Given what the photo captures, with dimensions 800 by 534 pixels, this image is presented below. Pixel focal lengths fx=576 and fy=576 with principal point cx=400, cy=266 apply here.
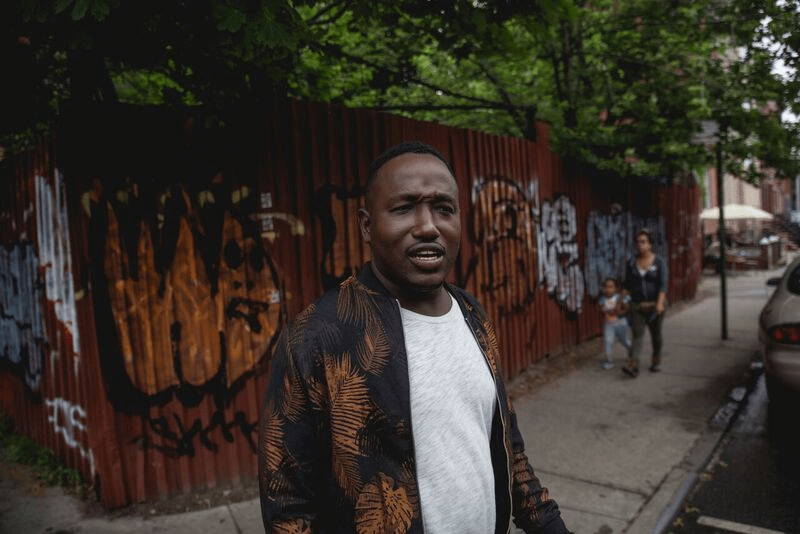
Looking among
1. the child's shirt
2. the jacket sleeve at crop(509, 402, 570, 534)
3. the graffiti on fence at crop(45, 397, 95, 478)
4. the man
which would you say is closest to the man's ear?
the man

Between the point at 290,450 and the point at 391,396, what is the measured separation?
284 mm

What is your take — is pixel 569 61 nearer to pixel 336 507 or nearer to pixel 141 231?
pixel 141 231

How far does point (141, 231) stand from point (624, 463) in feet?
13.7

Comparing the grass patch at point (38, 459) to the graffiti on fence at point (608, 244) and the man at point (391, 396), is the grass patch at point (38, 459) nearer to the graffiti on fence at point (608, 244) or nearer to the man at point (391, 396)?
the man at point (391, 396)

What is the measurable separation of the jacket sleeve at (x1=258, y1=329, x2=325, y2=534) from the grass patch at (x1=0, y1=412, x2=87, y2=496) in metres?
3.55

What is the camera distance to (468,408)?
1.63m

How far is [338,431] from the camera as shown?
4.79 feet

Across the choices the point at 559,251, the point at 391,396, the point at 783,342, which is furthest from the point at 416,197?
the point at 559,251

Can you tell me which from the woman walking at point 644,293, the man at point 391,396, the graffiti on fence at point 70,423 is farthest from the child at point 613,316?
the man at point 391,396

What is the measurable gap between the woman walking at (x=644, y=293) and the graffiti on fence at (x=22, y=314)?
6474 millimetres

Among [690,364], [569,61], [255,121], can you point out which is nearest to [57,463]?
[255,121]

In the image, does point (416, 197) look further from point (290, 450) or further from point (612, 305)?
point (612, 305)

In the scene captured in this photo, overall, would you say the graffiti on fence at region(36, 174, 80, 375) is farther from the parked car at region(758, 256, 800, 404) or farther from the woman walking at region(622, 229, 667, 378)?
the woman walking at region(622, 229, 667, 378)

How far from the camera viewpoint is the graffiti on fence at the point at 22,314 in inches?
192
